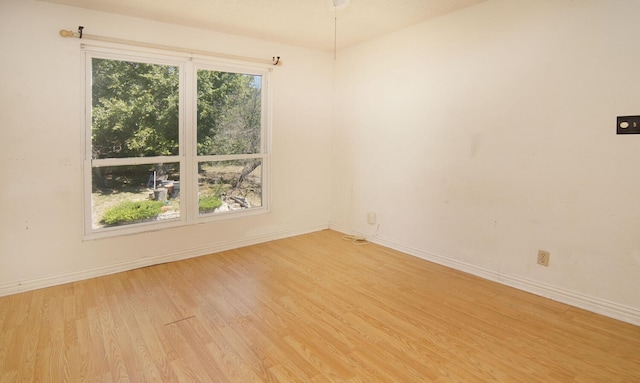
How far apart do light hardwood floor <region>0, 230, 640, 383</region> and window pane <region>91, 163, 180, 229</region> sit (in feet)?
1.75

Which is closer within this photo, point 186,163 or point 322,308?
point 322,308

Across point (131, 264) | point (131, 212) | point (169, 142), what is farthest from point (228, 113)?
point (131, 264)

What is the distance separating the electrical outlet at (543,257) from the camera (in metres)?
2.89

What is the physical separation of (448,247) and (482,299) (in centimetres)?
78

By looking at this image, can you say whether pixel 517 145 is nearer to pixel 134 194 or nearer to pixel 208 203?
pixel 208 203

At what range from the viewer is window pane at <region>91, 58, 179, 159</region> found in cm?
327

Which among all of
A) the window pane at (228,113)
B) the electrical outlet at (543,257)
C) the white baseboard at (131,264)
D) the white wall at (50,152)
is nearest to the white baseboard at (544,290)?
the electrical outlet at (543,257)

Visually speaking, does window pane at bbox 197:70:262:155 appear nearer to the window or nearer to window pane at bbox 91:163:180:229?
the window

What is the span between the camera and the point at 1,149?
2.84m

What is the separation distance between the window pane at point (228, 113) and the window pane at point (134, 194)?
48 centimetres

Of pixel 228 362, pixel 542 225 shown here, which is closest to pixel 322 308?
pixel 228 362

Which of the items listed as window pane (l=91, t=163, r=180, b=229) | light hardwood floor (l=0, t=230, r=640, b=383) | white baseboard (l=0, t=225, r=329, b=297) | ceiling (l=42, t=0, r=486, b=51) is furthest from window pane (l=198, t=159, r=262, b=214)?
ceiling (l=42, t=0, r=486, b=51)

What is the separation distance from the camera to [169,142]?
3656 millimetres

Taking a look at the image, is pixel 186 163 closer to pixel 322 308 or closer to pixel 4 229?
pixel 4 229
